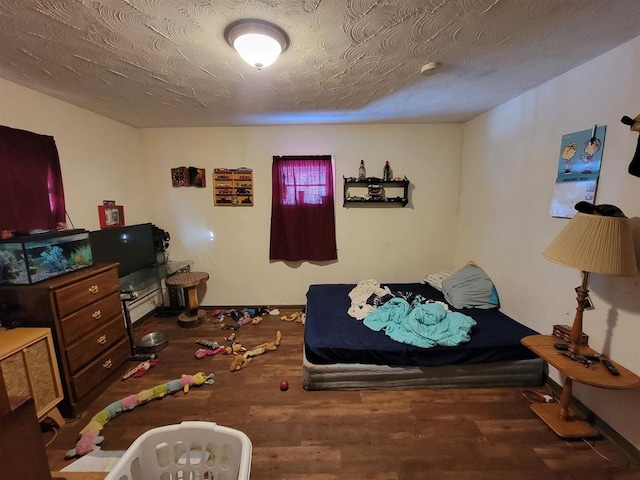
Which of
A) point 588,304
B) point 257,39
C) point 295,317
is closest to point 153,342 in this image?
point 295,317

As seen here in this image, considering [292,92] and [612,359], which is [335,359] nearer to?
[612,359]

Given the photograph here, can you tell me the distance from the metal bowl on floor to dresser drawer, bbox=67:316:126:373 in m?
0.36

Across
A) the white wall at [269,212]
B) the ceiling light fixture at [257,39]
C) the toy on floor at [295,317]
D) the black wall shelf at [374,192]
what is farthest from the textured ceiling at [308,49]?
the toy on floor at [295,317]

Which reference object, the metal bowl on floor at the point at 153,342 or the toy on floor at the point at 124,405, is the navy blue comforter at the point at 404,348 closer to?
the toy on floor at the point at 124,405

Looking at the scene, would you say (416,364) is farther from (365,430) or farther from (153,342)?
(153,342)

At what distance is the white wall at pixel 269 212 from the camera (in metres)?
3.45

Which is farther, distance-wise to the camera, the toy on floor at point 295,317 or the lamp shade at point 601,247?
the toy on floor at point 295,317

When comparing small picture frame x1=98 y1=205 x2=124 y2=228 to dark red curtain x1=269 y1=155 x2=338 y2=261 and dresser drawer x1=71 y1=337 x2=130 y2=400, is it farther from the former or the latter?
dark red curtain x1=269 y1=155 x2=338 y2=261

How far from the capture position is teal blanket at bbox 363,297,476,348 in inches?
87.3

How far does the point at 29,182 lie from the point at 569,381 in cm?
410

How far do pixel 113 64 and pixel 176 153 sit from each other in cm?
177

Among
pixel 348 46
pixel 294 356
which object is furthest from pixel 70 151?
pixel 294 356

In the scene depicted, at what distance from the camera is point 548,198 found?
7.18ft

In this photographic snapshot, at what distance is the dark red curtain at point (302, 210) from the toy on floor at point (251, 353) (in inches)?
43.8
